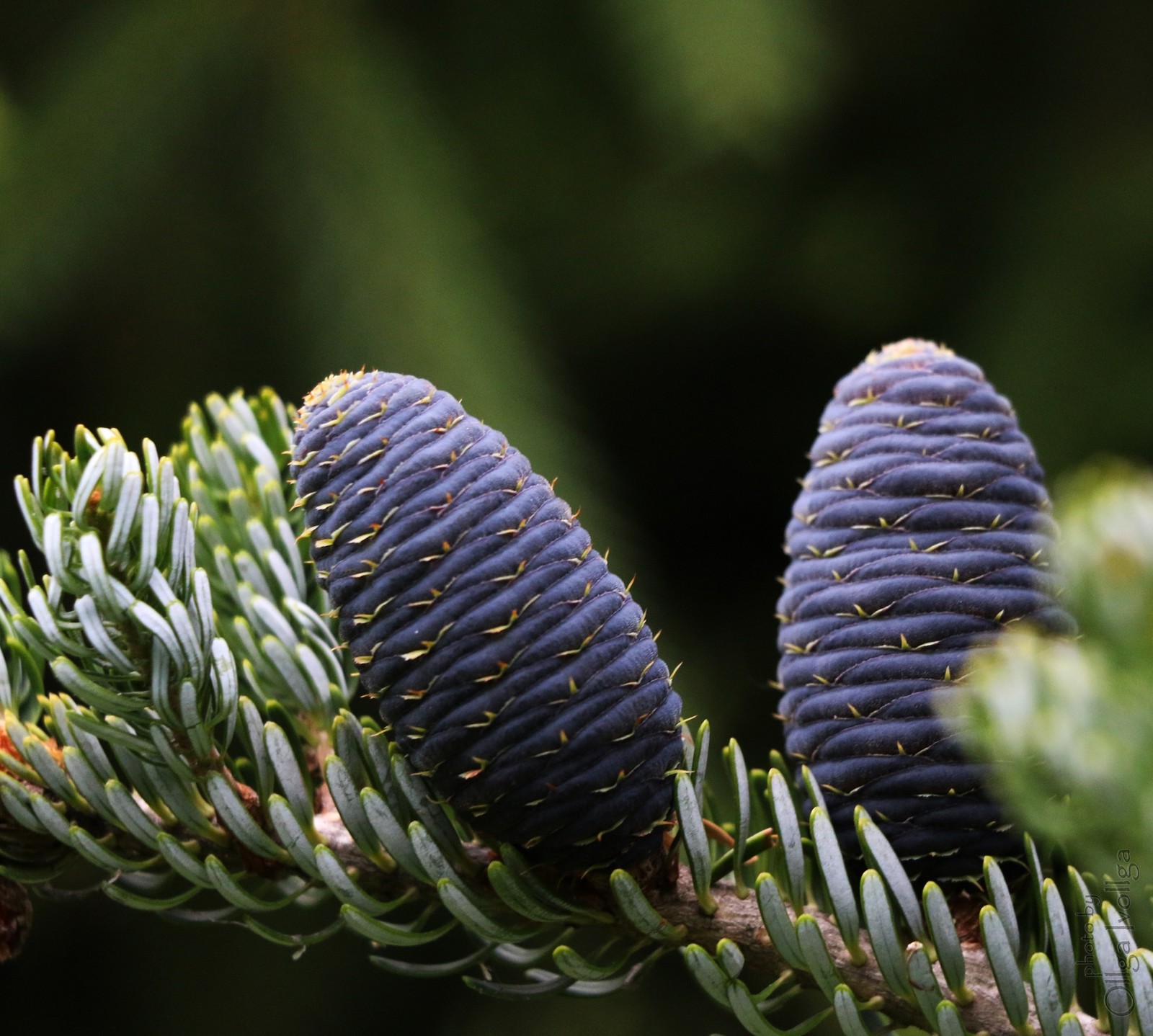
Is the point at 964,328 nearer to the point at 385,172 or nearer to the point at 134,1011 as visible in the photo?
the point at 385,172

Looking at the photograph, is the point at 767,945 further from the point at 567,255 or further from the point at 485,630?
the point at 567,255

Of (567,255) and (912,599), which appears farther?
(567,255)

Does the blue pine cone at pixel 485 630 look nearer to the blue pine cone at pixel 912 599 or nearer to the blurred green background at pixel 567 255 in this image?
the blue pine cone at pixel 912 599

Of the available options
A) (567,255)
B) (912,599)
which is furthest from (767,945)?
(567,255)

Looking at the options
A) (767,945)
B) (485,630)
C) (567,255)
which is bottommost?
(767,945)

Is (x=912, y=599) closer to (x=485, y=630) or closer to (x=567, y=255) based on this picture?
(x=485, y=630)

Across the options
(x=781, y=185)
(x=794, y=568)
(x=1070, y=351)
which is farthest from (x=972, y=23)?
(x=794, y=568)

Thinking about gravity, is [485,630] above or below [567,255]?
below
